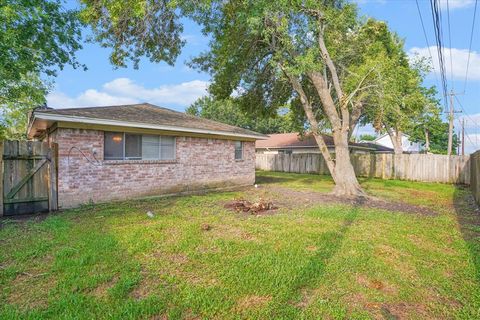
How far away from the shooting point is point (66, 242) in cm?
491

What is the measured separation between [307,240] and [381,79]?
26.4 ft

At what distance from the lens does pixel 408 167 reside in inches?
693

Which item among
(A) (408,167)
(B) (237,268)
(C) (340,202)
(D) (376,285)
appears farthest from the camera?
(A) (408,167)

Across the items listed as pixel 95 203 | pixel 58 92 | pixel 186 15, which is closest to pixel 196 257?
pixel 95 203

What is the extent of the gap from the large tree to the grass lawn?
5.63 meters

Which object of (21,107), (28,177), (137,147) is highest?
(21,107)

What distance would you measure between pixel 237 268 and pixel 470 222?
21.2 feet

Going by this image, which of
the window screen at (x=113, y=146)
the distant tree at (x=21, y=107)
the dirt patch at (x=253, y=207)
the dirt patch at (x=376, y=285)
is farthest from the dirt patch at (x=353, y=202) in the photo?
the distant tree at (x=21, y=107)

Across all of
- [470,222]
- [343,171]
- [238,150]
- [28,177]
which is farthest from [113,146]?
[470,222]

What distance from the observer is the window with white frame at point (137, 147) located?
881 cm

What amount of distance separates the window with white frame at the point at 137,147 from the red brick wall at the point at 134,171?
198mm

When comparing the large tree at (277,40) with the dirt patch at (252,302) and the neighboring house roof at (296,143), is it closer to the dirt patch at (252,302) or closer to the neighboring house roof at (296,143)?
the dirt patch at (252,302)

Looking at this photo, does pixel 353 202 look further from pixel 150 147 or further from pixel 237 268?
pixel 150 147

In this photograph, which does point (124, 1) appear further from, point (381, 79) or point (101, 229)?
point (381, 79)
